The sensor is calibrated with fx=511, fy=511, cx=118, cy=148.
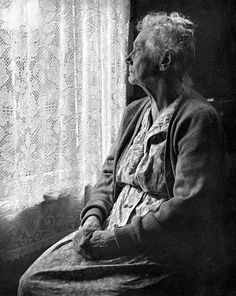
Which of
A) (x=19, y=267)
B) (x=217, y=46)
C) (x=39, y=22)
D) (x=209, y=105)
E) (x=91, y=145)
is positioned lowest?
(x=19, y=267)

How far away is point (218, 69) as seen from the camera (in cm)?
136

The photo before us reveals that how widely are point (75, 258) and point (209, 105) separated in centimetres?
52

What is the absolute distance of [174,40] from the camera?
128 centimetres

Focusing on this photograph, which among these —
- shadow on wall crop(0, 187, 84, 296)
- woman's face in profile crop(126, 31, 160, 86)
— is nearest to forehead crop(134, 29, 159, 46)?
woman's face in profile crop(126, 31, 160, 86)

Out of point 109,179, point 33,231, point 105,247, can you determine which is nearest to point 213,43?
point 109,179

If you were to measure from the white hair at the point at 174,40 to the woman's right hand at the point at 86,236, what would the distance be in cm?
46

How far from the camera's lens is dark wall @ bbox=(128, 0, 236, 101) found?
4.37 feet

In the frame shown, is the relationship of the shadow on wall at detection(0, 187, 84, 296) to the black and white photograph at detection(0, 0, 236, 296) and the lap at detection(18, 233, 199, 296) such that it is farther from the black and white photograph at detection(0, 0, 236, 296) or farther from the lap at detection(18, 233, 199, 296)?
the lap at detection(18, 233, 199, 296)

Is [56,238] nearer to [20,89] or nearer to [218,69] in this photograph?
[20,89]

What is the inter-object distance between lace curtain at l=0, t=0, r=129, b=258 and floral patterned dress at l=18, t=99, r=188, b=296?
0.29 m

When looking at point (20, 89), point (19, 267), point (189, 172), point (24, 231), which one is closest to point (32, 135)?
point (20, 89)

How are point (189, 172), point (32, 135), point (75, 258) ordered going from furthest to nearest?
Answer: 1. point (32, 135)
2. point (75, 258)
3. point (189, 172)

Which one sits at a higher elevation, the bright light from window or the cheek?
the bright light from window

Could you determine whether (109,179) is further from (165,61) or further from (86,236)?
(165,61)
